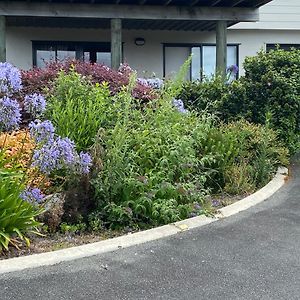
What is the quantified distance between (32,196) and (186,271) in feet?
5.29

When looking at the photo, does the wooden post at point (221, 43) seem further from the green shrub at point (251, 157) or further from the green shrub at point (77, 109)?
the green shrub at point (77, 109)

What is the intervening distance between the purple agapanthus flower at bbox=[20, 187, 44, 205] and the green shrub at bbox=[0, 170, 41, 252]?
0.10m

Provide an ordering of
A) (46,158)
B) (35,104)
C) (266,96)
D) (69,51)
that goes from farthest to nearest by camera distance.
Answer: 1. (69,51)
2. (266,96)
3. (35,104)
4. (46,158)

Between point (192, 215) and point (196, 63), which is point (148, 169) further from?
point (196, 63)

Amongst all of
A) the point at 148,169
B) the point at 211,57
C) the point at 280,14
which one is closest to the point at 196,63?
the point at 211,57

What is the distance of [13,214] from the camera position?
4.09 metres

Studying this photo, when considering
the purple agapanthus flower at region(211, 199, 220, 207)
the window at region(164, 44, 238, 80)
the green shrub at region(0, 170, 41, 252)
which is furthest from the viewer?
the window at region(164, 44, 238, 80)

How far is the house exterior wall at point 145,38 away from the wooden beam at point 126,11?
2707mm

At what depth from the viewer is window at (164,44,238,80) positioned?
53.8 feet

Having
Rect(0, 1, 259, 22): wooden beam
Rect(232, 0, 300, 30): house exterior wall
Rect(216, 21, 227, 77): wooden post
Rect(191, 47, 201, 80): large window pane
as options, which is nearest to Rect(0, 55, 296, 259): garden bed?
Rect(0, 1, 259, 22): wooden beam

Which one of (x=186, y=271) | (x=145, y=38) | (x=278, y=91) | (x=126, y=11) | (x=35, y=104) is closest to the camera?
(x=186, y=271)

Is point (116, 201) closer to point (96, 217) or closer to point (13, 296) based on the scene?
point (96, 217)

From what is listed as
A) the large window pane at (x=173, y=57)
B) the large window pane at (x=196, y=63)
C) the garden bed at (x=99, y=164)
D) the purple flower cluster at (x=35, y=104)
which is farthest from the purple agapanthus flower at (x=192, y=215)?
the large window pane at (x=196, y=63)

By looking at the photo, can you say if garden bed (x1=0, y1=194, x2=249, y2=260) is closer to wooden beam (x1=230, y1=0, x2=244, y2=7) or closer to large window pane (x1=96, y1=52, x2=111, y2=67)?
wooden beam (x1=230, y1=0, x2=244, y2=7)
